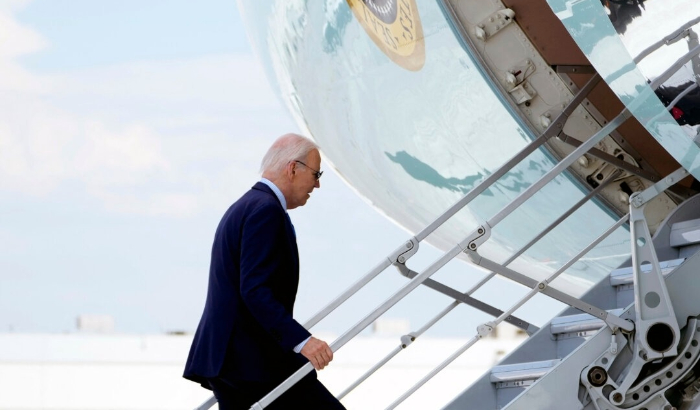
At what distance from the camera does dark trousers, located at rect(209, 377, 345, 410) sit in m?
2.70

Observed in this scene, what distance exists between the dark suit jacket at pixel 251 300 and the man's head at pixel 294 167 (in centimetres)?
5

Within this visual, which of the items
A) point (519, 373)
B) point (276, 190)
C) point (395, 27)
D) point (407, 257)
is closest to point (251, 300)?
point (276, 190)

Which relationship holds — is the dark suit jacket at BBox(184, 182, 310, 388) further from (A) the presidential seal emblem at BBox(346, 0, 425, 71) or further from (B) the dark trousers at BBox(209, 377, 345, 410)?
(A) the presidential seal emblem at BBox(346, 0, 425, 71)

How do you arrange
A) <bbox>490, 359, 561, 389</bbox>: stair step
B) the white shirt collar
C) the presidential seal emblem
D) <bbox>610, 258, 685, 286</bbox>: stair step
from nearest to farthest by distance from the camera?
the white shirt collar, <bbox>610, 258, 685, 286</bbox>: stair step, <bbox>490, 359, 561, 389</bbox>: stair step, the presidential seal emblem

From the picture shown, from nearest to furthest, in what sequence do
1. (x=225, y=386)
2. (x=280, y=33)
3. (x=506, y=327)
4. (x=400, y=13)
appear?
(x=225, y=386)
(x=400, y=13)
(x=280, y=33)
(x=506, y=327)

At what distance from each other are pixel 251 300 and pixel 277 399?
0.93ft

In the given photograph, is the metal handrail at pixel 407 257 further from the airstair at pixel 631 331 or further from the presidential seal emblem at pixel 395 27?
the presidential seal emblem at pixel 395 27

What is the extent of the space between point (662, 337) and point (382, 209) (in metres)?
1.77

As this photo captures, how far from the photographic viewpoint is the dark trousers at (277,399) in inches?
106

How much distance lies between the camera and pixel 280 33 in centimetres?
404

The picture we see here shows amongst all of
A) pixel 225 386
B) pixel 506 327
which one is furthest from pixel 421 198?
pixel 506 327

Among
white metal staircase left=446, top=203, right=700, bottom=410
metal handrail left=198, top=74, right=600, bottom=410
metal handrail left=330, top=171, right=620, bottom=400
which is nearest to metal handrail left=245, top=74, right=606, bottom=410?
metal handrail left=198, top=74, right=600, bottom=410

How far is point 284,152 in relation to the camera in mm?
2793

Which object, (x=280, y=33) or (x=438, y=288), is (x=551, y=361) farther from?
(x=280, y=33)
